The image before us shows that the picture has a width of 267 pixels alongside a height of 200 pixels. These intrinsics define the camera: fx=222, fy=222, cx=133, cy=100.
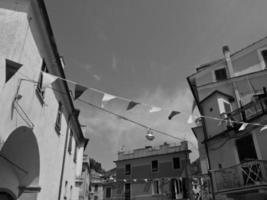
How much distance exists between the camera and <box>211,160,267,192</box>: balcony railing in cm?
1034

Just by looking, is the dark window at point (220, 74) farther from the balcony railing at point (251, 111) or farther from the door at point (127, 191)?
the door at point (127, 191)

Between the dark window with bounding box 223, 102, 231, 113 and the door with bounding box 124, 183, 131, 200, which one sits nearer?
the dark window with bounding box 223, 102, 231, 113

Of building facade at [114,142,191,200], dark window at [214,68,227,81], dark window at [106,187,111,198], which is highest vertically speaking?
dark window at [214,68,227,81]

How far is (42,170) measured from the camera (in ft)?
28.9

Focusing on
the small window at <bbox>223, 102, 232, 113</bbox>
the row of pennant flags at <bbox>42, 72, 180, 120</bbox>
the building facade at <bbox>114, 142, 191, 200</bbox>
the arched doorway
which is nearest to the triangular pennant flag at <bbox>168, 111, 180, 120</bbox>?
the row of pennant flags at <bbox>42, 72, 180, 120</bbox>

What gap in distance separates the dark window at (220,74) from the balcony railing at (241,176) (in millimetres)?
6575

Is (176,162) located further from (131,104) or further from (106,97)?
(106,97)

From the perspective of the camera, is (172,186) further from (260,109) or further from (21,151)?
(21,151)

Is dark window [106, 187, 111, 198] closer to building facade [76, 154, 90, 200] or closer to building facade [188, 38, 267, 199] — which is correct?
building facade [76, 154, 90, 200]

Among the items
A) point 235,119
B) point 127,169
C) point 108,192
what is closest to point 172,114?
point 235,119

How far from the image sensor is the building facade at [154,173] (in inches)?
1186

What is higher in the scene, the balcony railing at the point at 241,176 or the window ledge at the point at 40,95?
the window ledge at the point at 40,95

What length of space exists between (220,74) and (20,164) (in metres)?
13.6

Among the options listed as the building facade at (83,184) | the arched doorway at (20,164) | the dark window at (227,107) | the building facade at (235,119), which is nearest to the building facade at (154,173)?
the building facade at (83,184)
